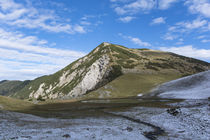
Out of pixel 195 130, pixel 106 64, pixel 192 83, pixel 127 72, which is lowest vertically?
pixel 195 130

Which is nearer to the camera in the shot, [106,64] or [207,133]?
[207,133]

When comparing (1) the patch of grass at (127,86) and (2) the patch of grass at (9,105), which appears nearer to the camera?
(2) the patch of grass at (9,105)

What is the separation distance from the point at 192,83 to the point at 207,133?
2910 inches

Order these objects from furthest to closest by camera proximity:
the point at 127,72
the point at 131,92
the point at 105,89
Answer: the point at 127,72 → the point at 105,89 → the point at 131,92

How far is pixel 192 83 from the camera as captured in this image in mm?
84125

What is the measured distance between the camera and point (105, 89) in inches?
4296

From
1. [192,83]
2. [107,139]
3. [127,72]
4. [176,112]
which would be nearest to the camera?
[107,139]

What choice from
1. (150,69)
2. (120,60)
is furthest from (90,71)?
(150,69)

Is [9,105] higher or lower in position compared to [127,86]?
lower

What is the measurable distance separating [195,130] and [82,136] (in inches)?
526

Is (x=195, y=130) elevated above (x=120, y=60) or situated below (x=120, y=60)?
below

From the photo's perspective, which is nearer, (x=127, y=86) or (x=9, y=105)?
(x=9, y=105)

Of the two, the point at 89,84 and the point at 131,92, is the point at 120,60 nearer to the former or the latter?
the point at 89,84

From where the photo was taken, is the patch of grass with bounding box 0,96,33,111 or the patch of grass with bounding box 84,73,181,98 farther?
the patch of grass with bounding box 84,73,181,98
